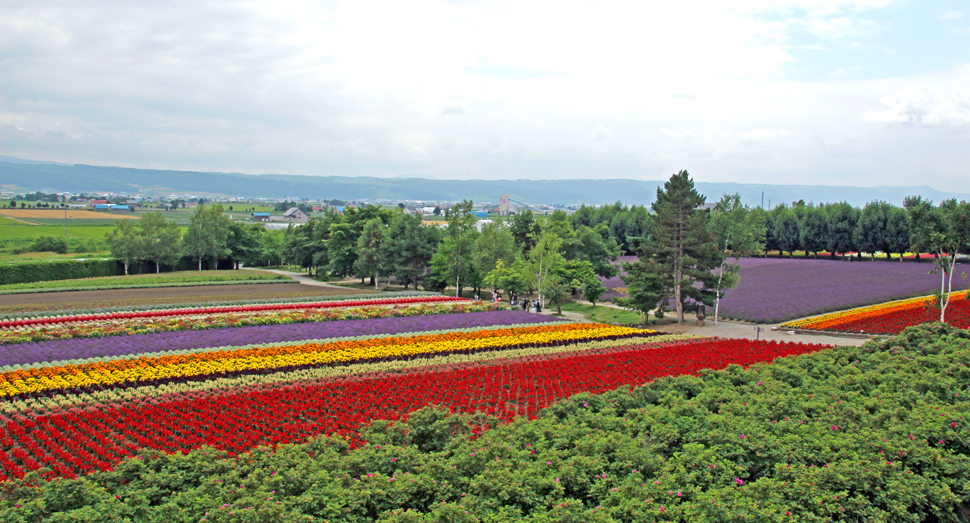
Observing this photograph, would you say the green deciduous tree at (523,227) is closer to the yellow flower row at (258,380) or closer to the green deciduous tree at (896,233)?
the yellow flower row at (258,380)

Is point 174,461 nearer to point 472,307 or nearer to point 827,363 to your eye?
point 827,363

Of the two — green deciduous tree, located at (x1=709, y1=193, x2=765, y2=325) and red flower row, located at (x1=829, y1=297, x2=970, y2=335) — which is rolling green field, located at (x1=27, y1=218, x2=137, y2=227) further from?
red flower row, located at (x1=829, y1=297, x2=970, y2=335)

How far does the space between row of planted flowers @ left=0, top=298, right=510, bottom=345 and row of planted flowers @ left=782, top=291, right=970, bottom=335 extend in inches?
705

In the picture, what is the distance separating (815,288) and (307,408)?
45998mm

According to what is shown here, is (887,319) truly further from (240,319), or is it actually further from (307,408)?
(240,319)

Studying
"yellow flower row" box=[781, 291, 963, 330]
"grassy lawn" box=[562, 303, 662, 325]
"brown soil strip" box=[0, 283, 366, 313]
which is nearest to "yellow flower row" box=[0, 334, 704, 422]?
"yellow flower row" box=[781, 291, 963, 330]

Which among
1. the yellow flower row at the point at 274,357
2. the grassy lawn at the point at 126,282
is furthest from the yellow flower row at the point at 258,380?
the grassy lawn at the point at 126,282

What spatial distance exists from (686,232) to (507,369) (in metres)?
19.9

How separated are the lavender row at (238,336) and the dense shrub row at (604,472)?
14.0 m

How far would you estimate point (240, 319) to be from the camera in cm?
2948

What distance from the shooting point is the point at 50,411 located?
14.8m

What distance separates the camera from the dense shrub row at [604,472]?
773 cm

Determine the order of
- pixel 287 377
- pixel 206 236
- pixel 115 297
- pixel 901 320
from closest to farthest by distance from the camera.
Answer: pixel 287 377 < pixel 901 320 < pixel 115 297 < pixel 206 236

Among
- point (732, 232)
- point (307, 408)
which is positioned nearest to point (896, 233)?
point (732, 232)
